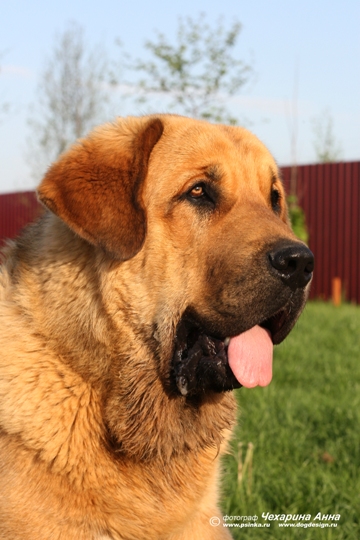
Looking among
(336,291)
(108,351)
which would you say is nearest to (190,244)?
(108,351)

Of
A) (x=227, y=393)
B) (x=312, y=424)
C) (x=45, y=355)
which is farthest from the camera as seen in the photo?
(x=312, y=424)

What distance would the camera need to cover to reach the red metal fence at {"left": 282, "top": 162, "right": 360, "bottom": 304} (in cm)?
1592

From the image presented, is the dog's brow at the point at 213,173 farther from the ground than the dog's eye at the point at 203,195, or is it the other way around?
the dog's brow at the point at 213,173

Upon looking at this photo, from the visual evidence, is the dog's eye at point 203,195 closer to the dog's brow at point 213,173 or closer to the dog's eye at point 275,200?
the dog's brow at point 213,173

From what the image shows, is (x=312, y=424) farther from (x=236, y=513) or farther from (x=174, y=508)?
(x=174, y=508)

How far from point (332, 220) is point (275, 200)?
13494 millimetres

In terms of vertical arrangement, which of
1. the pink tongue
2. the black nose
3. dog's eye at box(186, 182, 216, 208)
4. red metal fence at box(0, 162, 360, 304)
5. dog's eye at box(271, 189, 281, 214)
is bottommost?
red metal fence at box(0, 162, 360, 304)

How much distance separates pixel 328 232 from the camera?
16.3 m

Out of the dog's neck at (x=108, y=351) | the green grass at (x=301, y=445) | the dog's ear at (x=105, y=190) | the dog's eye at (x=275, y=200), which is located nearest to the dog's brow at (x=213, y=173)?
the dog's ear at (x=105, y=190)

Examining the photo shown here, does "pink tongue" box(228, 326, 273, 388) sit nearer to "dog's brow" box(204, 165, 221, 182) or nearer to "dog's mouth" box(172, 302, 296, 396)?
"dog's mouth" box(172, 302, 296, 396)

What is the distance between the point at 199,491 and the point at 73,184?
4.59 ft

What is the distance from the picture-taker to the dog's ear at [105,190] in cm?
257

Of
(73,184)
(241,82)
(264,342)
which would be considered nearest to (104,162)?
(73,184)

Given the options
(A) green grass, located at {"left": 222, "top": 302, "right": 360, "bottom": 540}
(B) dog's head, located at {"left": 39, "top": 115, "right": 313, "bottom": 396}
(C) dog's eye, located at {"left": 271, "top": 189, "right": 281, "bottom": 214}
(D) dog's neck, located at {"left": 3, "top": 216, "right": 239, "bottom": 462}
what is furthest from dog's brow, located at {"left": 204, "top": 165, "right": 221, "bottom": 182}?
(A) green grass, located at {"left": 222, "top": 302, "right": 360, "bottom": 540}
